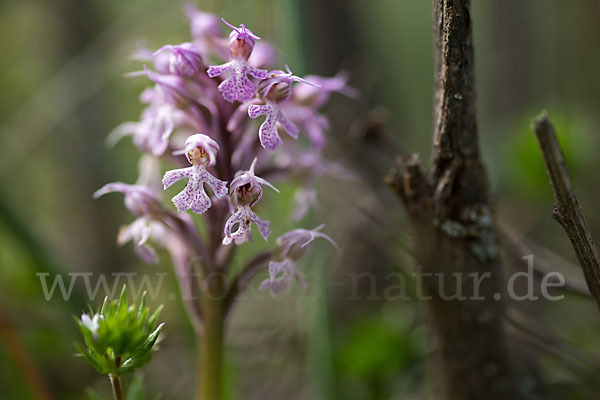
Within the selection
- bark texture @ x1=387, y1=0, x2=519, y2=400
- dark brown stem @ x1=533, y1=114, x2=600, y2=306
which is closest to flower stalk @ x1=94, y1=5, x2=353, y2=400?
bark texture @ x1=387, y1=0, x2=519, y2=400

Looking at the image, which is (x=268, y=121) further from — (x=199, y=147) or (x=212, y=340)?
(x=212, y=340)

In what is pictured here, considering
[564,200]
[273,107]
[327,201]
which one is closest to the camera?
[564,200]

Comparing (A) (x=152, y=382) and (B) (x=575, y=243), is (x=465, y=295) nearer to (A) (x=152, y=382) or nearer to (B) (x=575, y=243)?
(B) (x=575, y=243)

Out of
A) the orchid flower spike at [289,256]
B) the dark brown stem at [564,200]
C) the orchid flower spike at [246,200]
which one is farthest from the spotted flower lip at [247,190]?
the dark brown stem at [564,200]

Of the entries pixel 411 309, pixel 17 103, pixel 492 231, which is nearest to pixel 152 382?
pixel 411 309

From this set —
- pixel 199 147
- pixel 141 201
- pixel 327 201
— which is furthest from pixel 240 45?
pixel 327 201

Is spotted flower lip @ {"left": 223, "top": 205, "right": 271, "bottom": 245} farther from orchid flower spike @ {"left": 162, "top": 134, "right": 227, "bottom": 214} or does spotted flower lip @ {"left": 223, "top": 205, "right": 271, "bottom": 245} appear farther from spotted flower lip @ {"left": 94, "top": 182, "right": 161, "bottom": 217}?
spotted flower lip @ {"left": 94, "top": 182, "right": 161, "bottom": 217}
